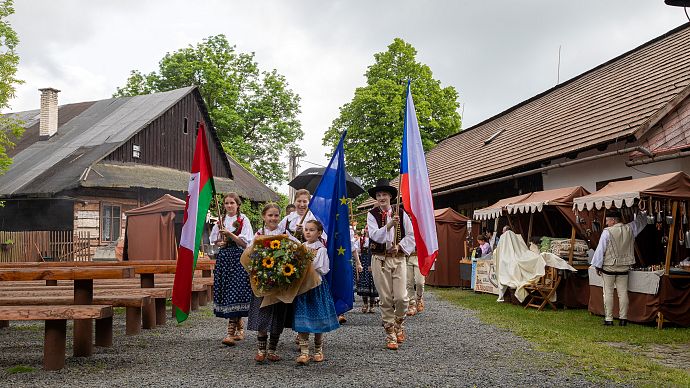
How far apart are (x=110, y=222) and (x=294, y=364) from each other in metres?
21.5

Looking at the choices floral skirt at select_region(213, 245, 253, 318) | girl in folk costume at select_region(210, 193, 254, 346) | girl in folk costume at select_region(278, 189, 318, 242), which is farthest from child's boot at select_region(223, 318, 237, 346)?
girl in folk costume at select_region(278, 189, 318, 242)

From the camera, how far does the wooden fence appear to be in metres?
24.1

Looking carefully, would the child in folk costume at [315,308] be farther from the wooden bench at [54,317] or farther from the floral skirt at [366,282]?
the floral skirt at [366,282]

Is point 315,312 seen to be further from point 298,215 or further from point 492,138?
point 492,138

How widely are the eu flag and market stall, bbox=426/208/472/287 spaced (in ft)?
40.3

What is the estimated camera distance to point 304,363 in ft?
21.4

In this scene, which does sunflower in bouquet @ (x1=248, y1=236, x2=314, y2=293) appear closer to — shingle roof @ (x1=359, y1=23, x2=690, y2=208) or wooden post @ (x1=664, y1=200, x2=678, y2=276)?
wooden post @ (x1=664, y1=200, x2=678, y2=276)

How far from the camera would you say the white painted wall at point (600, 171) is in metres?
12.2

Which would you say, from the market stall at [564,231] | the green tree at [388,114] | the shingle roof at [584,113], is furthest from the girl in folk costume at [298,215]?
the green tree at [388,114]

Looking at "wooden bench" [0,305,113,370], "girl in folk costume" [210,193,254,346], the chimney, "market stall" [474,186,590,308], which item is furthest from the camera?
the chimney

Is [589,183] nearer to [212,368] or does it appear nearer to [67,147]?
[212,368]

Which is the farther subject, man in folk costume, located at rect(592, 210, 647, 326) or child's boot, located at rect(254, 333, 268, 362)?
man in folk costume, located at rect(592, 210, 647, 326)

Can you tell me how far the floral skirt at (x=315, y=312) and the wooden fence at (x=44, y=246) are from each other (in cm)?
1975

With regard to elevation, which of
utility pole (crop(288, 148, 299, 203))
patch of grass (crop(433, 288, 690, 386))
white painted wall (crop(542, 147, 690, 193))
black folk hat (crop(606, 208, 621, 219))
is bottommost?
patch of grass (crop(433, 288, 690, 386))
